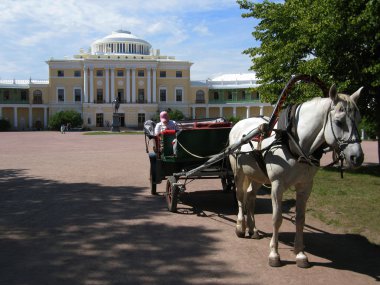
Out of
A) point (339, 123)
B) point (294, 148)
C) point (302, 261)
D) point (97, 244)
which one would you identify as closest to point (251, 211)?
point (302, 261)

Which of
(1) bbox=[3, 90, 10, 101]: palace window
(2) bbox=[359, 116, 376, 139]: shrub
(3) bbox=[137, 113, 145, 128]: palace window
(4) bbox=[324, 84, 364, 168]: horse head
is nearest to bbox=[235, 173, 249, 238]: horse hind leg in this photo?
(4) bbox=[324, 84, 364, 168]: horse head

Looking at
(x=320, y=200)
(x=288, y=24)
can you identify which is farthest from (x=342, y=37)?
(x=320, y=200)

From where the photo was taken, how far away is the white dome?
273 feet

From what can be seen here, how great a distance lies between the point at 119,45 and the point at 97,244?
3187 inches

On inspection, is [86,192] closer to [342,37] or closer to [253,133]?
[253,133]

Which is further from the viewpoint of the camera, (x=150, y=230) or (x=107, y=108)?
(x=107, y=108)

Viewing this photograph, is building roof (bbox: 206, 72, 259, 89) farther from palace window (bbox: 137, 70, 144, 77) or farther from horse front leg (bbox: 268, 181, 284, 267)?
horse front leg (bbox: 268, 181, 284, 267)

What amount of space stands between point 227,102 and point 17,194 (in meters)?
73.9

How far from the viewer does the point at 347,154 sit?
13.9 ft

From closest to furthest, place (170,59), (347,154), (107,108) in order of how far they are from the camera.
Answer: (347,154) → (107,108) → (170,59)

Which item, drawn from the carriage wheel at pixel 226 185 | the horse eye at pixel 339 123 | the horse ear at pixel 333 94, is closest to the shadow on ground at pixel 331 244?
the carriage wheel at pixel 226 185

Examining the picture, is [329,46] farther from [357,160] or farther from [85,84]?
[85,84]

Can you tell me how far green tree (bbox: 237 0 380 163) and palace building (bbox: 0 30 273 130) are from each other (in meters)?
62.8

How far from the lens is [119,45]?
83.4 meters
